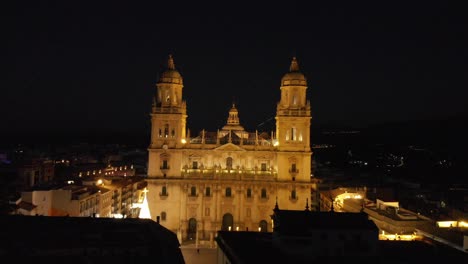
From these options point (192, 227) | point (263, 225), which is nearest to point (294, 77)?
point (263, 225)

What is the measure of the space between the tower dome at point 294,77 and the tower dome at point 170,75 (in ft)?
41.2

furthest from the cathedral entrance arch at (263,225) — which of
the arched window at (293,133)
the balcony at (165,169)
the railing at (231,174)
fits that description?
the balcony at (165,169)

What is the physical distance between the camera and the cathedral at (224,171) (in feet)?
190

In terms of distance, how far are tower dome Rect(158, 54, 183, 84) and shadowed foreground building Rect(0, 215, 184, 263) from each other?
1318 inches

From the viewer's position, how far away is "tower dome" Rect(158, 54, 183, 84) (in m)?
60.2

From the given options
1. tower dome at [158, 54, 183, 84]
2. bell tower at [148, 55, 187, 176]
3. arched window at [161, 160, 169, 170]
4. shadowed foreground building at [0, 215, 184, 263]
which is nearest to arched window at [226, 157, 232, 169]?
bell tower at [148, 55, 187, 176]

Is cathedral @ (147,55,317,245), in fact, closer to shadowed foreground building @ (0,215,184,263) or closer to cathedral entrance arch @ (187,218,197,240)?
cathedral entrance arch @ (187,218,197,240)

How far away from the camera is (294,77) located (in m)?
59.8

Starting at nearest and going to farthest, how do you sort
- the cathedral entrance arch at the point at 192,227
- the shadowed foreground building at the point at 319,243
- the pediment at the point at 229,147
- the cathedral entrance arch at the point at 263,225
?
the shadowed foreground building at the point at 319,243, the cathedral entrance arch at the point at 263,225, the cathedral entrance arch at the point at 192,227, the pediment at the point at 229,147

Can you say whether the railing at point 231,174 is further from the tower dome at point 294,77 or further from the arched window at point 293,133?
the tower dome at point 294,77

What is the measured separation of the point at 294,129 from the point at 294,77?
6.15m

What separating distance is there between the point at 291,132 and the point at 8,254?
41.9m

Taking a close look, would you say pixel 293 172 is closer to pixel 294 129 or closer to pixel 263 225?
pixel 294 129

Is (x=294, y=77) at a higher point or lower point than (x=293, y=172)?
higher
